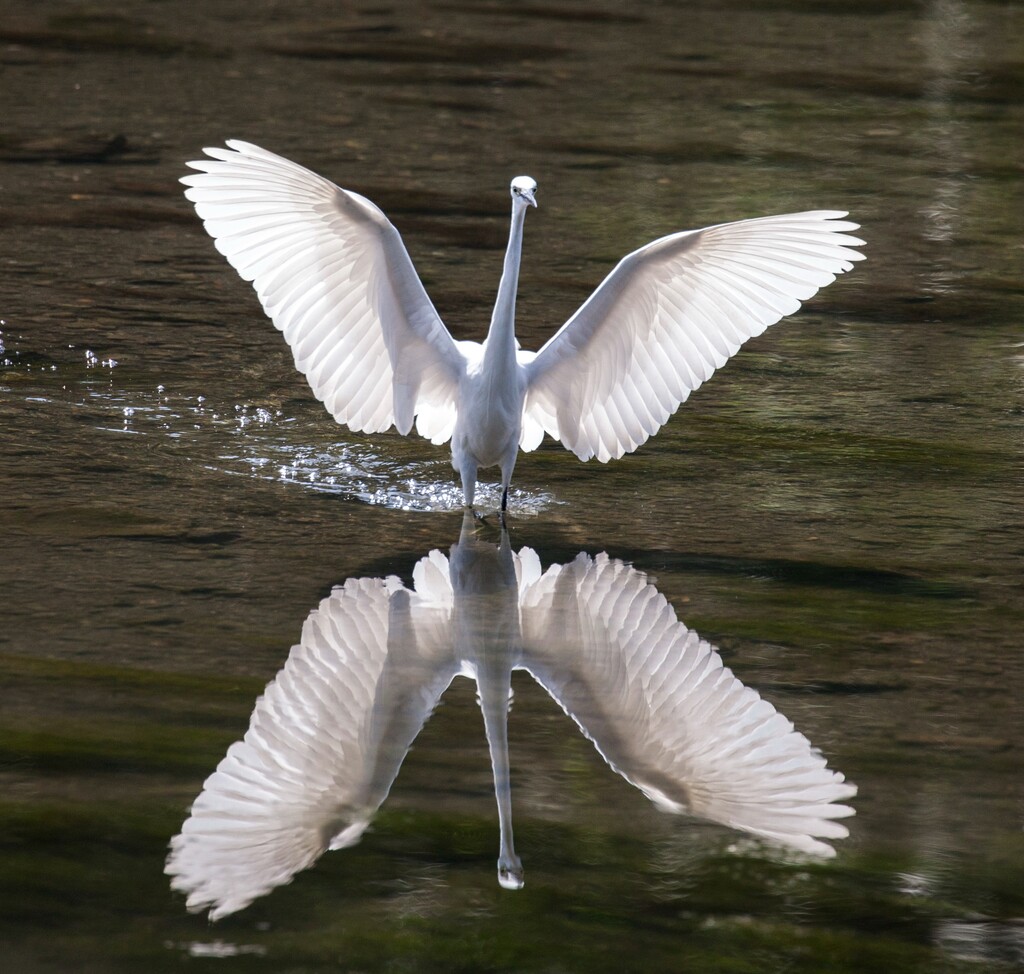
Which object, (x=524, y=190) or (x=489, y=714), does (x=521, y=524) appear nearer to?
(x=524, y=190)

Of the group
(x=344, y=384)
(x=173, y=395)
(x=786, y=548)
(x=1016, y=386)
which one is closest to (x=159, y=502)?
(x=344, y=384)

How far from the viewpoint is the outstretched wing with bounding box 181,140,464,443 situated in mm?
4758

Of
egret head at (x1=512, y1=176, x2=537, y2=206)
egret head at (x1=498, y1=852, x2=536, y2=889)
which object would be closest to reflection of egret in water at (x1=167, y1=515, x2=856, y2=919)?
egret head at (x1=498, y1=852, x2=536, y2=889)

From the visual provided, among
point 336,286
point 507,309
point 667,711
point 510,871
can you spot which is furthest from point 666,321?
point 510,871

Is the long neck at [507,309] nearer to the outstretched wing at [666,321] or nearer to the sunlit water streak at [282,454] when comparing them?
the outstretched wing at [666,321]

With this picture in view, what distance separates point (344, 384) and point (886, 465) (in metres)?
1.83

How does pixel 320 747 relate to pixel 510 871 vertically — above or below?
above

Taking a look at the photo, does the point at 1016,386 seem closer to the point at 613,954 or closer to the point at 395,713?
the point at 395,713

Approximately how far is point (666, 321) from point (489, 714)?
179 centimetres

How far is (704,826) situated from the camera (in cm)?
337

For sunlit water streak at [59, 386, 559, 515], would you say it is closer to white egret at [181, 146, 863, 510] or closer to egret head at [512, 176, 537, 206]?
white egret at [181, 146, 863, 510]

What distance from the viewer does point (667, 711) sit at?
3.88 m

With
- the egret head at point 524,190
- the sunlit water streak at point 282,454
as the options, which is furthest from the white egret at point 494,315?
the sunlit water streak at point 282,454

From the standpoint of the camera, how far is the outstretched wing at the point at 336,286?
4.76 meters
